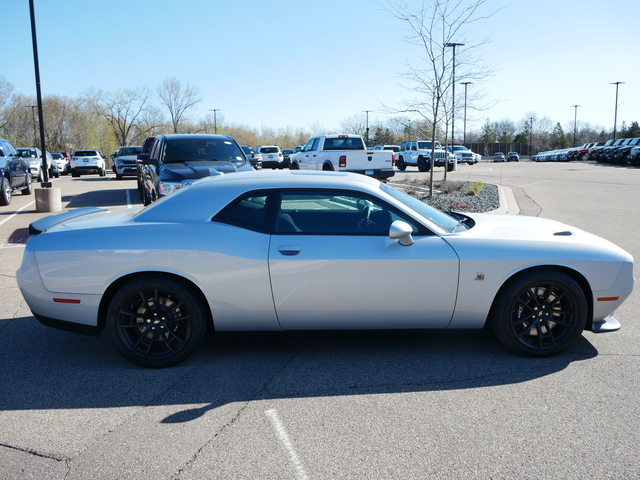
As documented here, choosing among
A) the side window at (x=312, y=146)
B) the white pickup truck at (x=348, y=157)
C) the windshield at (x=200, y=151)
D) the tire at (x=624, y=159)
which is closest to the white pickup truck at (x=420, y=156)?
the tire at (x=624, y=159)

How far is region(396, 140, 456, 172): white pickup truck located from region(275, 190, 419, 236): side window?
2887cm

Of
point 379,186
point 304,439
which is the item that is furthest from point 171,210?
point 304,439

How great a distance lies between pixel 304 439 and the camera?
11.2 feet

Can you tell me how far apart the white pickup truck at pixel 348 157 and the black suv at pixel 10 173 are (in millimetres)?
8982

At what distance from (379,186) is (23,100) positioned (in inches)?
3625


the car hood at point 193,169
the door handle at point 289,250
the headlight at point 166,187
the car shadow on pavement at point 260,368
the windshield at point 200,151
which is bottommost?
the car shadow on pavement at point 260,368

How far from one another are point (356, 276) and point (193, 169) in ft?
25.6

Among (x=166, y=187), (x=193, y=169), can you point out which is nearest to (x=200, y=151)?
(x=193, y=169)

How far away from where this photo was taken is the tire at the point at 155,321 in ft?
14.6

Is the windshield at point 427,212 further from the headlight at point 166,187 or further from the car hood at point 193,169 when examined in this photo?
the headlight at point 166,187

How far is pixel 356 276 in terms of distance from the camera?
4.48 metres

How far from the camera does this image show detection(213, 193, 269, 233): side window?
15.1 ft

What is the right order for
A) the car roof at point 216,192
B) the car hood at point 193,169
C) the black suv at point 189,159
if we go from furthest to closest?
the black suv at point 189,159 < the car hood at point 193,169 < the car roof at point 216,192

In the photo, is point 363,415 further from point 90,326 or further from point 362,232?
point 90,326
